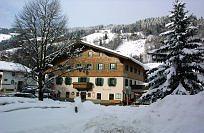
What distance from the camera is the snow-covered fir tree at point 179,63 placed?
2559 cm

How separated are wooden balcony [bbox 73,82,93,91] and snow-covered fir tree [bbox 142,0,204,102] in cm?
3102

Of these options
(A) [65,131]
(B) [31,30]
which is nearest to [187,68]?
(A) [65,131]

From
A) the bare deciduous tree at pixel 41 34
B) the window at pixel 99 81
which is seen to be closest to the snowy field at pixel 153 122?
the bare deciduous tree at pixel 41 34

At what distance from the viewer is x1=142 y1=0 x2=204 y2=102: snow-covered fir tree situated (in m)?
25.6

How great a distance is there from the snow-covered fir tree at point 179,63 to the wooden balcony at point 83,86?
31020mm

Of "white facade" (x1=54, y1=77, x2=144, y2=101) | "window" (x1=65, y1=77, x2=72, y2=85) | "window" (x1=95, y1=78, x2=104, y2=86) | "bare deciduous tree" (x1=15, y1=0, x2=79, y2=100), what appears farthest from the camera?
"window" (x1=65, y1=77, x2=72, y2=85)

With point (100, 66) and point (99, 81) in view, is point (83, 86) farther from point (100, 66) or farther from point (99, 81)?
point (100, 66)

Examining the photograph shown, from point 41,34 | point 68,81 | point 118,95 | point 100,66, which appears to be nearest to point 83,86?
point 68,81

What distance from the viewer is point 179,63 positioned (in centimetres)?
2609

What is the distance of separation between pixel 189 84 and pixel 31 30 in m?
20.7

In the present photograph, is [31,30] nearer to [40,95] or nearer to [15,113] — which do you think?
[40,95]

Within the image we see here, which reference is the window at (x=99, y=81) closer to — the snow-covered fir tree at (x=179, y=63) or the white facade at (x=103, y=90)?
the white facade at (x=103, y=90)

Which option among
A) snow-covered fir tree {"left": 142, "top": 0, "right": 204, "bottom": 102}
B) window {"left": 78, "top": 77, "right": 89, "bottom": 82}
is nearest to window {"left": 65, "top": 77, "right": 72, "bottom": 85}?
window {"left": 78, "top": 77, "right": 89, "bottom": 82}

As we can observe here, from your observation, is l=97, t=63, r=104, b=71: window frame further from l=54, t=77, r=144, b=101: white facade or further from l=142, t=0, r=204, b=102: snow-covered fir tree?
l=142, t=0, r=204, b=102: snow-covered fir tree
